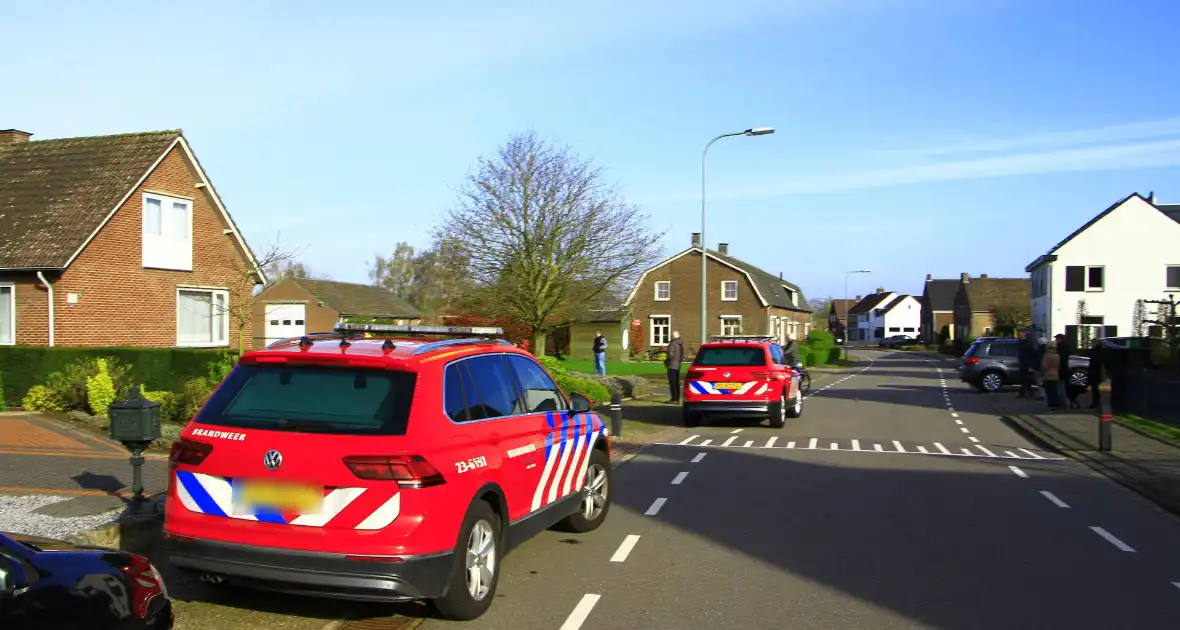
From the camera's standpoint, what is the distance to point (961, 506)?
9867 mm

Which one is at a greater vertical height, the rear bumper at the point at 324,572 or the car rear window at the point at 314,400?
the car rear window at the point at 314,400

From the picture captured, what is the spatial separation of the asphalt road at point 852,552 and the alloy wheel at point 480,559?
0.63 feet

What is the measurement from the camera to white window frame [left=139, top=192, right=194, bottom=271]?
73.4 feet

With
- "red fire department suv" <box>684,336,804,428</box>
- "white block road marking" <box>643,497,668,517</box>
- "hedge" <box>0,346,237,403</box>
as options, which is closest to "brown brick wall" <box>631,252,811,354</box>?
"red fire department suv" <box>684,336,804,428</box>

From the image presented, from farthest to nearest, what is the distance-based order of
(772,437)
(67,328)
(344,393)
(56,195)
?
(56,195)
(67,328)
(772,437)
(344,393)

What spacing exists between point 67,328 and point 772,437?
49.3 feet

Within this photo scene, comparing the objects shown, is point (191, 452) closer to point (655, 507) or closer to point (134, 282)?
point (655, 507)

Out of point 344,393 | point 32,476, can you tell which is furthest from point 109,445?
point 344,393

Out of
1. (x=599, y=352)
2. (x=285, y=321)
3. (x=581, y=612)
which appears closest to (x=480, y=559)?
(x=581, y=612)

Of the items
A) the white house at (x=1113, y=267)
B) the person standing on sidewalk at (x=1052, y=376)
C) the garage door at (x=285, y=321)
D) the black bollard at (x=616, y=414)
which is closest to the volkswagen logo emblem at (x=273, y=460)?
the black bollard at (x=616, y=414)

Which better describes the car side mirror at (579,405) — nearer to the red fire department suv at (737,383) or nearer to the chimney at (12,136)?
the red fire department suv at (737,383)

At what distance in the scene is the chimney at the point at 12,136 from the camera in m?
24.3

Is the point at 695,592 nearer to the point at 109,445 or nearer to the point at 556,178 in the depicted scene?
the point at 109,445

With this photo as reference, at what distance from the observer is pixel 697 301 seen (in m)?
61.9
